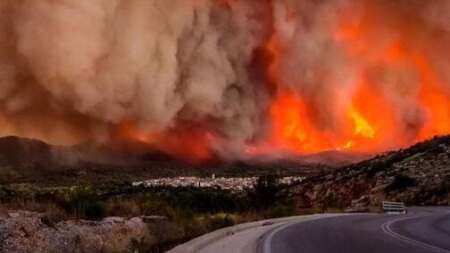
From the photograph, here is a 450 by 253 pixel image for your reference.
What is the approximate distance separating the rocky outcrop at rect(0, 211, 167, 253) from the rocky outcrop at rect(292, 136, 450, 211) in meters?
38.2

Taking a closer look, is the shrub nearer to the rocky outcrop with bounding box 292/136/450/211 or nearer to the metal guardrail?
the rocky outcrop with bounding box 292/136/450/211

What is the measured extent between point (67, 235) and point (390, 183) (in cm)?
5103

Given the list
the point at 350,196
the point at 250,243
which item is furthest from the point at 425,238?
→ the point at 350,196

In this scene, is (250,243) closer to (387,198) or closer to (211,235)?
(211,235)

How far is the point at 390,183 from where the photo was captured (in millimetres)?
60312

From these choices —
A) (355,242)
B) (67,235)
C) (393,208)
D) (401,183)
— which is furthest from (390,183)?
(67,235)

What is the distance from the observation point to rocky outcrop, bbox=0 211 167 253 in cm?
1152

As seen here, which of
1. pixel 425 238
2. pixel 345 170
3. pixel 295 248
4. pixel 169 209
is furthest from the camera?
pixel 345 170

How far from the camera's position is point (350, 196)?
62969mm

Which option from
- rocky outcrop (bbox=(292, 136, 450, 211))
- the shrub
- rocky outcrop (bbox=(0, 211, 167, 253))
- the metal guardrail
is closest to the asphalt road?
rocky outcrop (bbox=(0, 211, 167, 253))

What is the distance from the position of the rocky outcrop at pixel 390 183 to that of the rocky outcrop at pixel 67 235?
125 feet

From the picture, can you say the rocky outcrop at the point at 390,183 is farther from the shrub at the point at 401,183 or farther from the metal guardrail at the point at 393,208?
the metal guardrail at the point at 393,208

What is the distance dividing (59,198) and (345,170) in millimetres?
58833

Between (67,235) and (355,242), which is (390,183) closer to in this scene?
(355,242)
